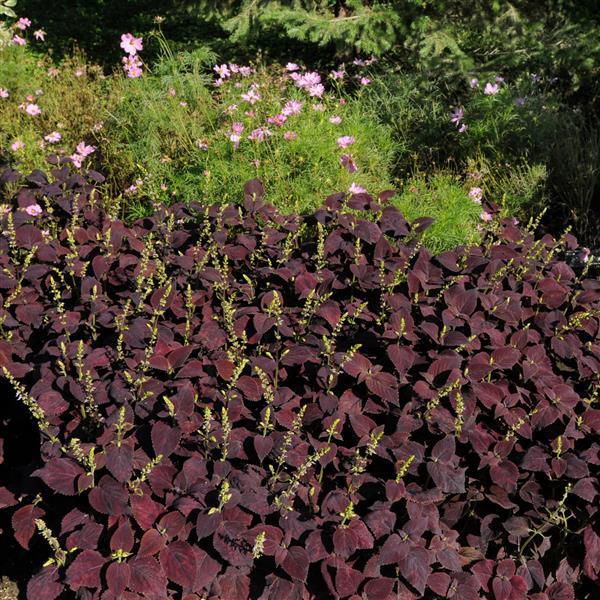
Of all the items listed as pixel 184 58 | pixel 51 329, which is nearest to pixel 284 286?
pixel 51 329

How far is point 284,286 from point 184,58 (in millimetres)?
3416

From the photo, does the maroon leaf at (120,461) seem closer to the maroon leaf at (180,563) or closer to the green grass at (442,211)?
the maroon leaf at (180,563)

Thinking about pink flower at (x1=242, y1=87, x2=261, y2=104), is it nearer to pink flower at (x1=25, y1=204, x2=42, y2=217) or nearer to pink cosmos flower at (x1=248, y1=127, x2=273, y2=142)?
pink cosmos flower at (x1=248, y1=127, x2=273, y2=142)

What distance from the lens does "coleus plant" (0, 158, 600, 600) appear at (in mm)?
1810

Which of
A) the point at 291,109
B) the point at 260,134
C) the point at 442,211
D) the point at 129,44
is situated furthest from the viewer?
the point at 129,44

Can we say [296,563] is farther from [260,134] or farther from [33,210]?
[260,134]

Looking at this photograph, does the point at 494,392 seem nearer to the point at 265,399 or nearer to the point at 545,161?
the point at 265,399

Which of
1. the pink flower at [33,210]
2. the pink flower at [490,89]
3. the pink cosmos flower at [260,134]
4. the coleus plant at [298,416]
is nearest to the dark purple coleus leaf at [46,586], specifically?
the coleus plant at [298,416]

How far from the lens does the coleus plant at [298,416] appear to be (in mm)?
1810

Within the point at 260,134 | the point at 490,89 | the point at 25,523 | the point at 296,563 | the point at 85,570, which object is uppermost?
the point at 490,89

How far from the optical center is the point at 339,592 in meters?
1.80

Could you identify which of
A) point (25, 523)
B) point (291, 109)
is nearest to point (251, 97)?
point (291, 109)

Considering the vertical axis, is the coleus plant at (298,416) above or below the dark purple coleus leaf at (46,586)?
above

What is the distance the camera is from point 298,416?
197 cm
